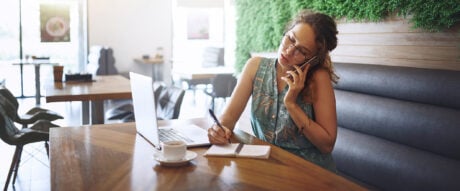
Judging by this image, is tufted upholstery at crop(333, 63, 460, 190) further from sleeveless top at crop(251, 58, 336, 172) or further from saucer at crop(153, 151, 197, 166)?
saucer at crop(153, 151, 197, 166)

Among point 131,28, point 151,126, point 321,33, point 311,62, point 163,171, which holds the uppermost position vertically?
point 131,28

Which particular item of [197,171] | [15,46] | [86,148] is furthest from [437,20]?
[15,46]

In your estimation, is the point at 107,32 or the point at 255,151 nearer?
the point at 255,151

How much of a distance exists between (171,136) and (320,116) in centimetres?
67

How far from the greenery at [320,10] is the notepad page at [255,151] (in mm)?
1133

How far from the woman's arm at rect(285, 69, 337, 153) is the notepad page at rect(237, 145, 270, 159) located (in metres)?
0.24

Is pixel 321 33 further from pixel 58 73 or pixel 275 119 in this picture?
pixel 58 73

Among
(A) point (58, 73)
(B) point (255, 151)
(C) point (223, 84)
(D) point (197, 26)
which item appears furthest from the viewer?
(D) point (197, 26)

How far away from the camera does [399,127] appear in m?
2.31

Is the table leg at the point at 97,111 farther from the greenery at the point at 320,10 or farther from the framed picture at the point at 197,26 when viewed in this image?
the framed picture at the point at 197,26

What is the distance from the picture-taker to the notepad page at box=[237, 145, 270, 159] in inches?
65.6

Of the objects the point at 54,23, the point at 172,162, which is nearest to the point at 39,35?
the point at 54,23

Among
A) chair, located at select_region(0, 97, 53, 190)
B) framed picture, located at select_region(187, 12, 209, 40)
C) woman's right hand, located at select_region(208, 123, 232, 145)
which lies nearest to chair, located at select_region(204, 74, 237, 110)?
chair, located at select_region(0, 97, 53, 190)

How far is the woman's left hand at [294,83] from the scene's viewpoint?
200 centimetres
